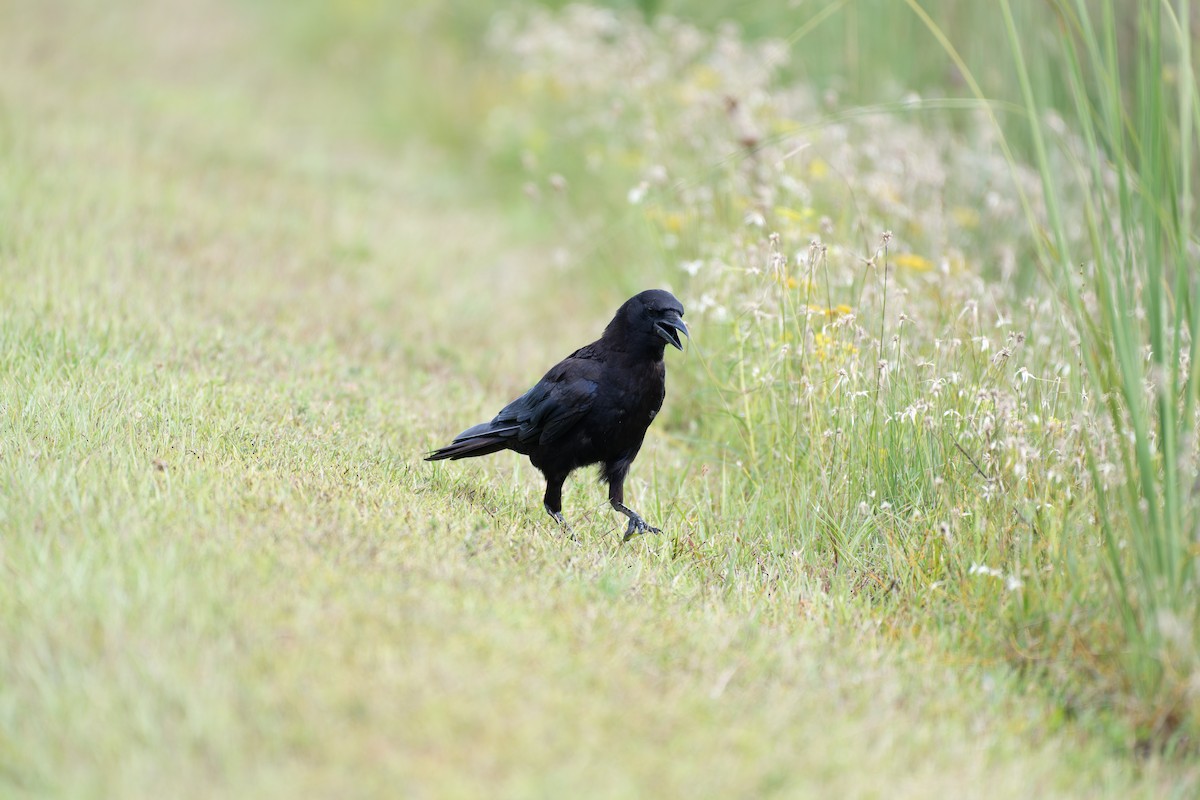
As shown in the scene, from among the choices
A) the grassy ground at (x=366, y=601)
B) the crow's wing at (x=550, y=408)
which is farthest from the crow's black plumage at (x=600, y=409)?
the grassy ground at (x=366, y=601)

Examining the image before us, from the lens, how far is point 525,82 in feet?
32.5

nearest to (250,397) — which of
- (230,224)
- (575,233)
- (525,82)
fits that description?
(230,224)

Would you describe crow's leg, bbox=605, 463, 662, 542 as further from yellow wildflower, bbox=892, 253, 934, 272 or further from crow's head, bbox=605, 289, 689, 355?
yellow wildflower, bbox=892, 253, 934, 272

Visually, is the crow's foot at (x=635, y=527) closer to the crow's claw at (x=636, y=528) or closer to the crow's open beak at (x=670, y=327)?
the crow's claw at (x=636, y=528)

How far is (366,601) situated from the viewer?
3.00m

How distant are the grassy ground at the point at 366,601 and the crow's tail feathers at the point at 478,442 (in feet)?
0.33

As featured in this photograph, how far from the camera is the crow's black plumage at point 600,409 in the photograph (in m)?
4.41

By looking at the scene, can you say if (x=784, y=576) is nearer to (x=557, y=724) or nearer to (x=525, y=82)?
(x=557, y=724)

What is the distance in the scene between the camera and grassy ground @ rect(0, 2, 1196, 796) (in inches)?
97.8

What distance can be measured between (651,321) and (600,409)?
0.39 meters

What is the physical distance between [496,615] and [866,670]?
1013 mm

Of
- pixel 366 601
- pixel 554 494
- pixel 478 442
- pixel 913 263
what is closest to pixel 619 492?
pixel 554 494

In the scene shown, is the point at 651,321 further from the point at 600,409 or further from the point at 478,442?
the point at 478,442

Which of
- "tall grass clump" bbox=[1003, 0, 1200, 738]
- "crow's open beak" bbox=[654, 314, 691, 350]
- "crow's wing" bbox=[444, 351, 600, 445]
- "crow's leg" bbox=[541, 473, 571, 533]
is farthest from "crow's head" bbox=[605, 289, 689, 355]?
"tall grass clump" bbox=[1003, 0, 1200, 738]
